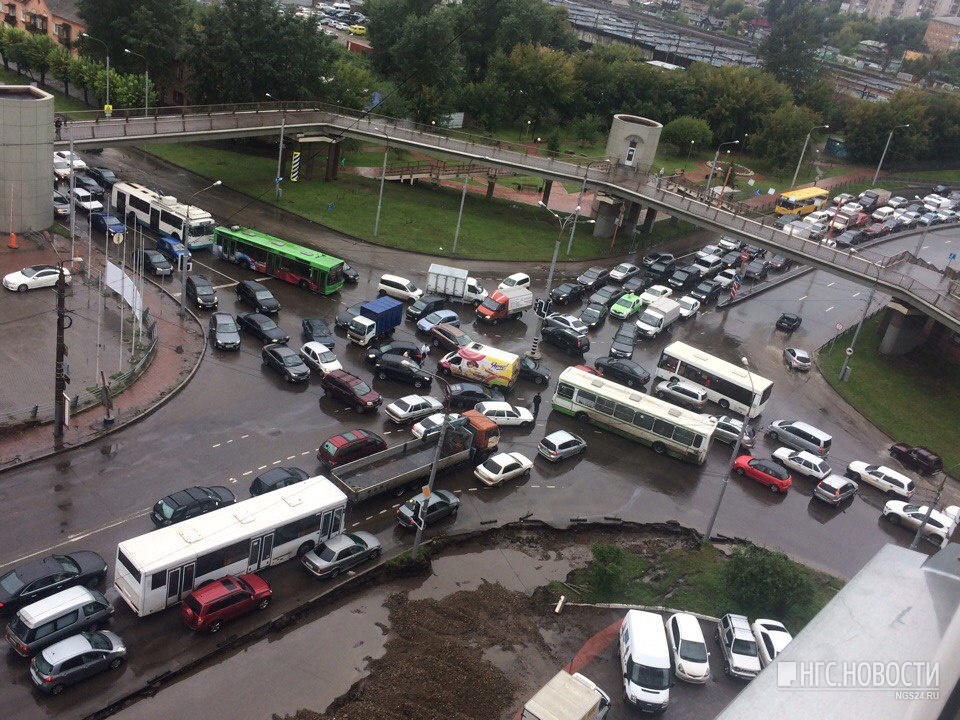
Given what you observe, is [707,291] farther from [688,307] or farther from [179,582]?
[179,582]

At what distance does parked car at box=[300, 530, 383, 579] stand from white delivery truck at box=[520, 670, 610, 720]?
8.60 meters

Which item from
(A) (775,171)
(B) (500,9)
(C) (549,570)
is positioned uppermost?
(B) (500,9)

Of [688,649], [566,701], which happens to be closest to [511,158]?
[688,649]

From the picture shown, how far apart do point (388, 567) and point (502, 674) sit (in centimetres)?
568

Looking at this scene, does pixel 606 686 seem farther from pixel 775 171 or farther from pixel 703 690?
pixel 775 171

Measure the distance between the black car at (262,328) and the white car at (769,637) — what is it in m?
26.3

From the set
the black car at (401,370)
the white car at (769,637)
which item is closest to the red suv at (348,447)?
the black car at (401,370)

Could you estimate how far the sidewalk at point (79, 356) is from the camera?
105 feet

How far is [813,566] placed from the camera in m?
32.9

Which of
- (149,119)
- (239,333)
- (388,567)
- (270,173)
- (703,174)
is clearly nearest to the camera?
(388,567)

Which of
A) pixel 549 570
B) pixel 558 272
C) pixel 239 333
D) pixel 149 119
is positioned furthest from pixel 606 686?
pixel 149 119

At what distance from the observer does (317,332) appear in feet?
142

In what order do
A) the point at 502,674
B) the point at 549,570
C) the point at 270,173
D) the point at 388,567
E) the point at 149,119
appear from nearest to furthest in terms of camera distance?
the point at 502,674 < the point at 388,567 < the point at 549,570 < the point at 149,119 < the point at 270,173

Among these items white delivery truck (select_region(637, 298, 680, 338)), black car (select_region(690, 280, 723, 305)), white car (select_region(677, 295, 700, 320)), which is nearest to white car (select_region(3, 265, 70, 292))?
white delivery truck (select_region(637, 298, 680, 338))
